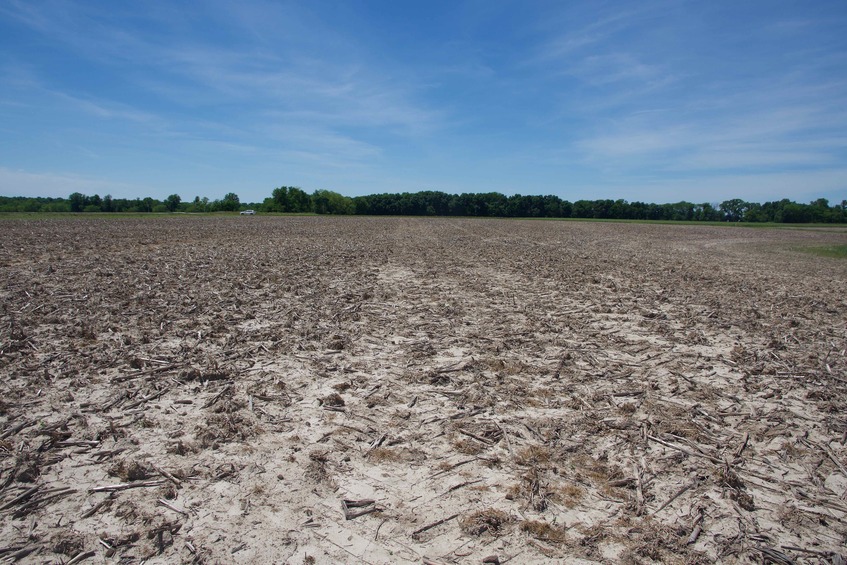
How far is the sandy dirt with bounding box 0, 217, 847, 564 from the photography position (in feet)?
11.0

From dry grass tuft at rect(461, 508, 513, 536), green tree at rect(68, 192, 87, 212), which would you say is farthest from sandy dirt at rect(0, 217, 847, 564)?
green tree at rect(68, 192, 87, 212)

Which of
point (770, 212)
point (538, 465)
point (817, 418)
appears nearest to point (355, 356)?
point (538, 465)

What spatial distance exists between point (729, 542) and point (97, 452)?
5.43 meters

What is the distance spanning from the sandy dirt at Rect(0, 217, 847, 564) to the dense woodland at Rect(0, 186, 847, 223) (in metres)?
136

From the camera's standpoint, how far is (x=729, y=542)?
3.38m

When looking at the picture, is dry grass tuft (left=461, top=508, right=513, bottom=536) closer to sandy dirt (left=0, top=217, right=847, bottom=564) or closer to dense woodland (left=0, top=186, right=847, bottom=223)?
sandy dirt (left=0, top=217, right=847, bottom=564)

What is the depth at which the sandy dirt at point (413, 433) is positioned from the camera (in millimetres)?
3361

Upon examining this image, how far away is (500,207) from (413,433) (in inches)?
5964

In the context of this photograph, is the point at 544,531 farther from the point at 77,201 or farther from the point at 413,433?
the point at 77,201

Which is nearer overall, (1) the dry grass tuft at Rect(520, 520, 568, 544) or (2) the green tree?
(1) the dry grass tuft at Rect(520, 520, 568, 544)

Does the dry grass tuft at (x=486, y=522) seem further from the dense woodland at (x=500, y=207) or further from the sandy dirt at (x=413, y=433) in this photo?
the dense woodland at (x=500, y=207)

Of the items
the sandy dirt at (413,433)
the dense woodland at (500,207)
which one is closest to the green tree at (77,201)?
the dense woodland at (500,207)

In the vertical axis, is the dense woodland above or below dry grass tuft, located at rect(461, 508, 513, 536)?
above

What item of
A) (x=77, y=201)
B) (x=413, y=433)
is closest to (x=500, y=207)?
(x=77, y=201)
